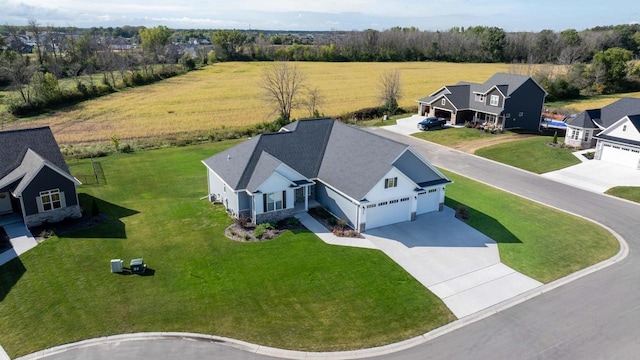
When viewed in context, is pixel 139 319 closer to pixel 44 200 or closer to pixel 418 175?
pixel 44 200

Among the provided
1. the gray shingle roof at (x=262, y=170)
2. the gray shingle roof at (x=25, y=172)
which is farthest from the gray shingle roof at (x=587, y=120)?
the gray shingle roof at (x=25, y=172)

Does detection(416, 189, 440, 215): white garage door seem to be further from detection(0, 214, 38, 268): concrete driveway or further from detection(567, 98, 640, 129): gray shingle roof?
detection(567, 98, 640, 129): gray shingle roof

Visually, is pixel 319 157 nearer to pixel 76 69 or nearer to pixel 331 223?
pixel 331 223

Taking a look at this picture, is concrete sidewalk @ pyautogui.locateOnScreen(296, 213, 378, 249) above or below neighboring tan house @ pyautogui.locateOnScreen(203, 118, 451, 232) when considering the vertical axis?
below

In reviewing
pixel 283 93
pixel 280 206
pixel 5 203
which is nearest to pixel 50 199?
pixel 5 203

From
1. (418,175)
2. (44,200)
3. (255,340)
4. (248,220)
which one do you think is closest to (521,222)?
(418,175)

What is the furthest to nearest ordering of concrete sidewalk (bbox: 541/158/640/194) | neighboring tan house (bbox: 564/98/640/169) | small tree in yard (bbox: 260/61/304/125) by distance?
small tree in yard (bbox: 260/61/304/125), neighboring tan house (bbox: 564/98/640/169), concrete sidewalk (bbox: 541/158/640/194)

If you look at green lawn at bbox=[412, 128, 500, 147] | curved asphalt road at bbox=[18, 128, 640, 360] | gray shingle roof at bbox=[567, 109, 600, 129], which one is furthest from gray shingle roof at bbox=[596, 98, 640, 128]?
curved asphalt road at bbox=[18, 128, 640, 360]
